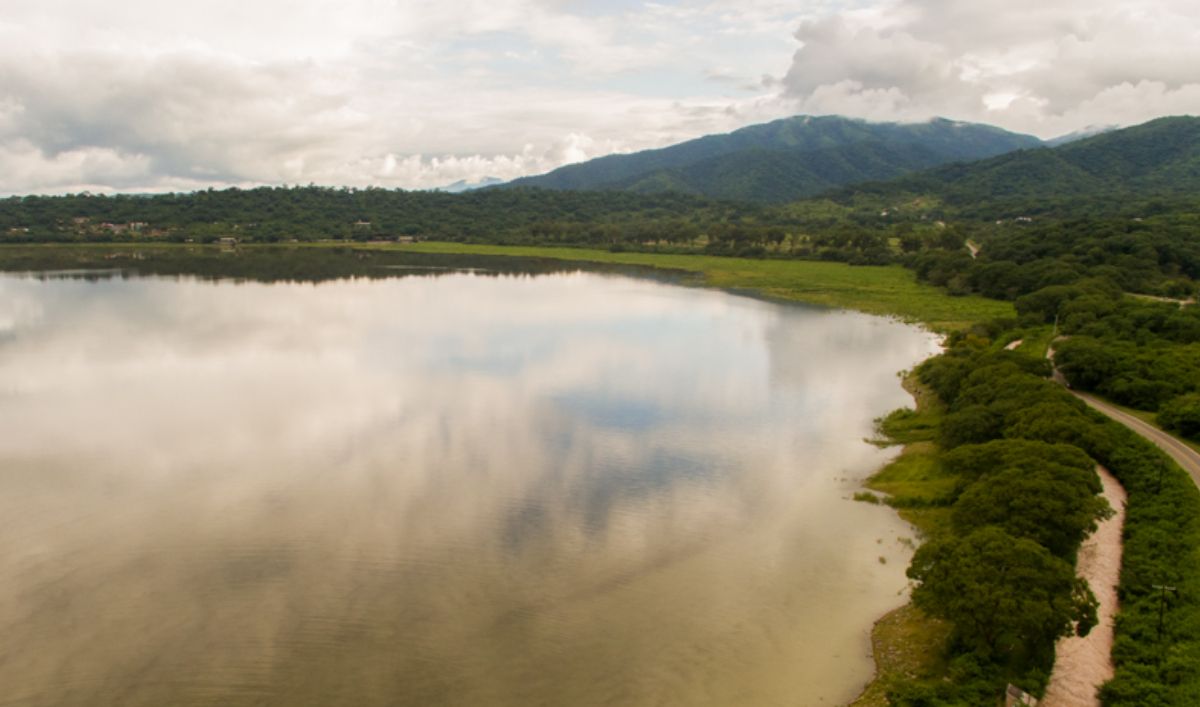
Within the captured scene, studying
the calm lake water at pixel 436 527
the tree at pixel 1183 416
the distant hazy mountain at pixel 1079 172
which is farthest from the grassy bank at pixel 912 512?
the distant hazy mountain at pixel 1079 172

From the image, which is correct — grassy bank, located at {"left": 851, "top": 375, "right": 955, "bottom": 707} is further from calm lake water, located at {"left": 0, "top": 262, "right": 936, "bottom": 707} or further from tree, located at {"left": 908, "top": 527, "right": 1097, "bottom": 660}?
tree, located at {"left": 908, "top": 527, "right": 1097, "bottom": 660}

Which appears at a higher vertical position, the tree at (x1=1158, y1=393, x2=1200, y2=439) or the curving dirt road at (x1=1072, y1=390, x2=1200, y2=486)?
the tree at (x1=1158, y1=393, x2=1200, y2=439)

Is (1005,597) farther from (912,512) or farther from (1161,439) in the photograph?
(1161,439)

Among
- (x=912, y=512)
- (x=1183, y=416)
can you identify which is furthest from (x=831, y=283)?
(x=912, y=512)

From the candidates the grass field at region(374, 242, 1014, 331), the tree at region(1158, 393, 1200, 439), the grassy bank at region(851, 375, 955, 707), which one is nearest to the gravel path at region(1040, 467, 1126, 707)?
the grassy bank at region(851, 375, 955, 707)

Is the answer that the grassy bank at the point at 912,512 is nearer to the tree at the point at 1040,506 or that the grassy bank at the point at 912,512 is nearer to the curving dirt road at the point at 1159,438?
the tree at the point at 1040,506
